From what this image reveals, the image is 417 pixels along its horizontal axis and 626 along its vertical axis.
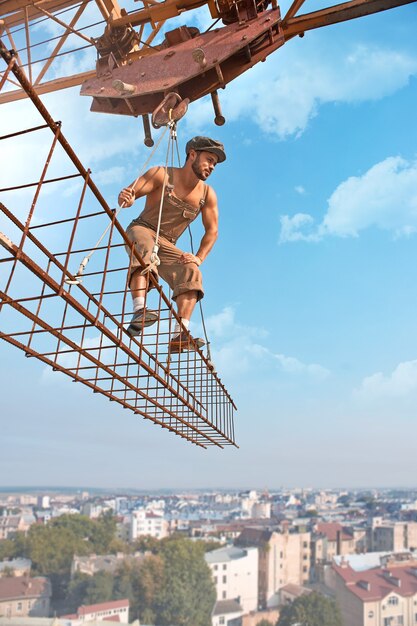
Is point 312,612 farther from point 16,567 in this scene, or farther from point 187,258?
point 187,258

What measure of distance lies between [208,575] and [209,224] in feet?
104

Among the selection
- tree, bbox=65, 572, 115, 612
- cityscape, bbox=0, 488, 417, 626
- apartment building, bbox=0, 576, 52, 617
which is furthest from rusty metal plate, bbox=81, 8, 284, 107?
tree, bbox=65, 572, 115, 612

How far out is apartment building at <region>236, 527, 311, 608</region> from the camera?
3319 cm

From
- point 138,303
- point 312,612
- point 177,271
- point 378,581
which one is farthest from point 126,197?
point 378,581

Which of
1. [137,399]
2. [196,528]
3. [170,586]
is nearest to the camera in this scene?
[137,399]

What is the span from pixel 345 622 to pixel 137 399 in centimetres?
3233

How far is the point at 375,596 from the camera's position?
29531 millimetres

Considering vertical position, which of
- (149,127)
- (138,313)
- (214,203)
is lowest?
(138,313)

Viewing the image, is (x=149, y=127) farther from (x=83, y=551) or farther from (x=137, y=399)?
(x=83, y=551)

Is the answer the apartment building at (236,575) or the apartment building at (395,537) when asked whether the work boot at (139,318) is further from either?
the apartment building at (395,537)

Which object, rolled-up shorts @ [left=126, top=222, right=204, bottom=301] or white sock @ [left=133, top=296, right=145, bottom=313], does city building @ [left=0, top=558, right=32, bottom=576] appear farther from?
white sock @ [left=133, top=296, right=145, bottom=313]

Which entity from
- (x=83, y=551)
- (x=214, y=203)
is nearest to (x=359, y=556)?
(x=83, y=551)

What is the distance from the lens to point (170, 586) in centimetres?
3011

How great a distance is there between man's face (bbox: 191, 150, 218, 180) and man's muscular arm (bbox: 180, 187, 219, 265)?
16 centimetres
